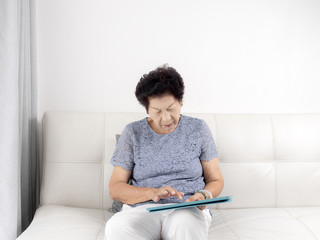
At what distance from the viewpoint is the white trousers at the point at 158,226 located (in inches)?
46.9

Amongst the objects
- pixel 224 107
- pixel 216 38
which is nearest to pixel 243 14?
pixel 216 38

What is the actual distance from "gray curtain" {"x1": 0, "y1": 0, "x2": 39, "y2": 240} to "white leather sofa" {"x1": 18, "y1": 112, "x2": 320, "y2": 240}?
12 centimetres

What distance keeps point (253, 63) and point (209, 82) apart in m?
0.32

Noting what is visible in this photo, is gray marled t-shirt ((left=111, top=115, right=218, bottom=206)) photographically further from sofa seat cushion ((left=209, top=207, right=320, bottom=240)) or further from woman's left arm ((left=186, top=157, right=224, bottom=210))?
sofa seat cushion ((left=209, top=207, right=320, bottom=240))

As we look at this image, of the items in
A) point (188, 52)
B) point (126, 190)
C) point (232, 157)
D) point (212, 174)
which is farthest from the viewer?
point (188, 52)

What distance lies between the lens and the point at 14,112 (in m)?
1.57

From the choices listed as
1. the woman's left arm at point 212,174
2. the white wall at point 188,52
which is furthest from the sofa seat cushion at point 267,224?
the white wall at point 188,52

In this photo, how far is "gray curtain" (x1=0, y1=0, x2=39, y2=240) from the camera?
1520 mm

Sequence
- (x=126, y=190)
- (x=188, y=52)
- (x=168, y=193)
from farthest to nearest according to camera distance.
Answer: (x=188, y=52)
(x=126, y=190)
(x=168, y=193)

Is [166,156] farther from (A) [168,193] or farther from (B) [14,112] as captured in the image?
(B) [14,112]

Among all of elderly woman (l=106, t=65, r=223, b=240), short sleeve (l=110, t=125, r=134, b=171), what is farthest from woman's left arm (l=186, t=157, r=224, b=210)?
short sleeve (l=110, t=125, r=134, b=171)

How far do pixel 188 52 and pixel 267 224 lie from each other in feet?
3.74

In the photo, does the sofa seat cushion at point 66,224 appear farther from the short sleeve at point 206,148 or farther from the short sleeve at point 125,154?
the short sleeve at point 206,148

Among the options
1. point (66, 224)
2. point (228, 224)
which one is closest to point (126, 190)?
point (66, 224)
